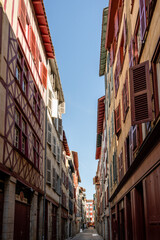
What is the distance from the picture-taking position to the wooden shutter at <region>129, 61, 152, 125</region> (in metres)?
8.03

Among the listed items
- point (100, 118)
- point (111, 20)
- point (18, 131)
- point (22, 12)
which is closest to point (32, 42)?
point (22, 12)

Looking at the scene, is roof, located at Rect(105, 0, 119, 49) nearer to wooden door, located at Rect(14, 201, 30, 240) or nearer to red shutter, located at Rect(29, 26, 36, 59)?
red shutter, located at Rect(29, 26, 36, 59)

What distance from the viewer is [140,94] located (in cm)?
829

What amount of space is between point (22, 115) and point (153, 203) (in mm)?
7761

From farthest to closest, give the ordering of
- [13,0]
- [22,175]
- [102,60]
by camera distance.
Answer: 1. [102,60]
2. [22,175]
3. [13,0]

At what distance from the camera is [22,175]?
46.5 feet

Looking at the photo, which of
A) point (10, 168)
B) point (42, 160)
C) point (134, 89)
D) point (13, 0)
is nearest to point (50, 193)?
point (42, 160)

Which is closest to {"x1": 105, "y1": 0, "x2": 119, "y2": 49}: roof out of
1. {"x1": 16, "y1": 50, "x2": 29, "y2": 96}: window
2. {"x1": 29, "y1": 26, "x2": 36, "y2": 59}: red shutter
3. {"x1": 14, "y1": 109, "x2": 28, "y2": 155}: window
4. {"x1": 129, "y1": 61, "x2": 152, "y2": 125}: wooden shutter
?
{"x1": 29, "y1": 26, "x2": 36, "y2": 59}: red shutter

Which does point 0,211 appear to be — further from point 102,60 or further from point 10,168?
point 102,60

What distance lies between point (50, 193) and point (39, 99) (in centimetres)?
765

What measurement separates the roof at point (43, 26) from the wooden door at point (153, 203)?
12406mm

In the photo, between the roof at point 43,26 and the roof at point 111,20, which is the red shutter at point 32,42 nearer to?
the roof at point 43,26

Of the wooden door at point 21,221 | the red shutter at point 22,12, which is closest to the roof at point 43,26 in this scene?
the red shutter at point 22,12

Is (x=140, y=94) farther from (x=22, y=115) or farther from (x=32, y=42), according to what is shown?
(x=32, y=42)
